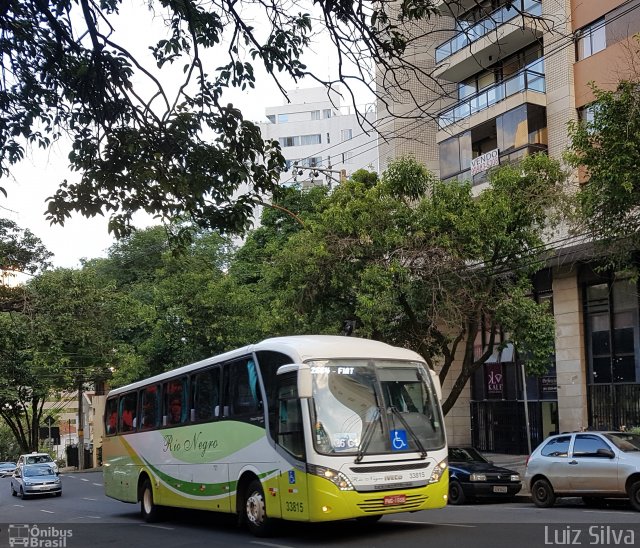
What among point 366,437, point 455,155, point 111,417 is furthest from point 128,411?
point 455,155

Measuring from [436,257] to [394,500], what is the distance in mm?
10319

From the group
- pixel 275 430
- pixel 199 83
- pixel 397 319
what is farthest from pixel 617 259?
pixel 199 83

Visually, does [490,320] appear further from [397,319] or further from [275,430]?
[275,430]

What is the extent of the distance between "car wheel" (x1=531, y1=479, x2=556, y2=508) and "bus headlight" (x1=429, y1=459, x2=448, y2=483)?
6256 mm

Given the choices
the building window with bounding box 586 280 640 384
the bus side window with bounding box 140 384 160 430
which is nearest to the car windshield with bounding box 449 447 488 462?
the building window with bounding box 586 280 640 384

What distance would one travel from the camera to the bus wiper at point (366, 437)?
36.3 ft

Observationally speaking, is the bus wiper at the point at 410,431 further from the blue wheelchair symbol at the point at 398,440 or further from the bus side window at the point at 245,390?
the bus side window at the point at 245,390

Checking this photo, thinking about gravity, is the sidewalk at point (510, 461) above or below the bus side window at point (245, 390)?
below

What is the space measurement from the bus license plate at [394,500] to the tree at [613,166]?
292 inches

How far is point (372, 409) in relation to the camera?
1151 cm

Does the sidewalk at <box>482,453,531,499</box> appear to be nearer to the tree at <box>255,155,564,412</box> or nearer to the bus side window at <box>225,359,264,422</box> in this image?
the tree at <box>255,155,564,412</box>

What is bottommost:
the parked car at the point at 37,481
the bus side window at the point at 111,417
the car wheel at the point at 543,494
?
the parked car at the point at 37,481

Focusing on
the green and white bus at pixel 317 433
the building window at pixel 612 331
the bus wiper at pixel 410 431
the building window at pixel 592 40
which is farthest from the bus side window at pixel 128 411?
the building window at pixel 592 40

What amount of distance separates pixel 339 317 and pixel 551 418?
31.3 feet
